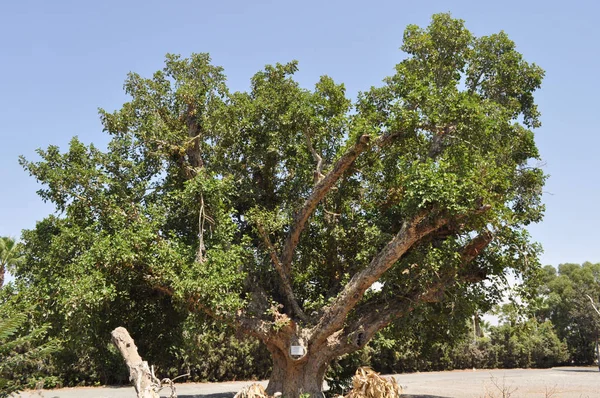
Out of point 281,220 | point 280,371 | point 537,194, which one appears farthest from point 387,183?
point 280,371

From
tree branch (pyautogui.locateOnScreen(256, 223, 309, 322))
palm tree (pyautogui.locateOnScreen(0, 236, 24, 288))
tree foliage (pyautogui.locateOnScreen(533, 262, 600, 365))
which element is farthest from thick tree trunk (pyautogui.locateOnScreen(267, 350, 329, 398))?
tree foliage (pyautogui.locateOnScreen(533, 262, 600, 365))

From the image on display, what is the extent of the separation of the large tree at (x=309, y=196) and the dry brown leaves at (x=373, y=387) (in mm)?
3362

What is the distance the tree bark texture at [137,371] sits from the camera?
6773 mm

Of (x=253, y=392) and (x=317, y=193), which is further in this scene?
(x=317, y=193)

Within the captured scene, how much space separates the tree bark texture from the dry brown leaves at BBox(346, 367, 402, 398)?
139 inches

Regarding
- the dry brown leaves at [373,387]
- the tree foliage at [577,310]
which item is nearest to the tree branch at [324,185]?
the dry brown leaves at [373,387]

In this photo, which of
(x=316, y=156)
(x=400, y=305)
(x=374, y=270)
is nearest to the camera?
(x=374, y=270)

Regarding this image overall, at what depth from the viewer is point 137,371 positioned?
23.8 ft

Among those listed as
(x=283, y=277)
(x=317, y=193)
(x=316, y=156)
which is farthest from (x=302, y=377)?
(x=316, y=156)

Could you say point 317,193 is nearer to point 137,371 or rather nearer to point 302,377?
point 302,377

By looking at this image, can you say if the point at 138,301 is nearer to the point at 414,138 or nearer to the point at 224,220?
the point at 224,220

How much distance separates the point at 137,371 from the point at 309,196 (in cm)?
667

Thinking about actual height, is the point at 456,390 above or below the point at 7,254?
below

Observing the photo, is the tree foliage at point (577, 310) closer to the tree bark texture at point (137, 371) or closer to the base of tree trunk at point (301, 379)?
the base of tree trunk at point (301, 379)
